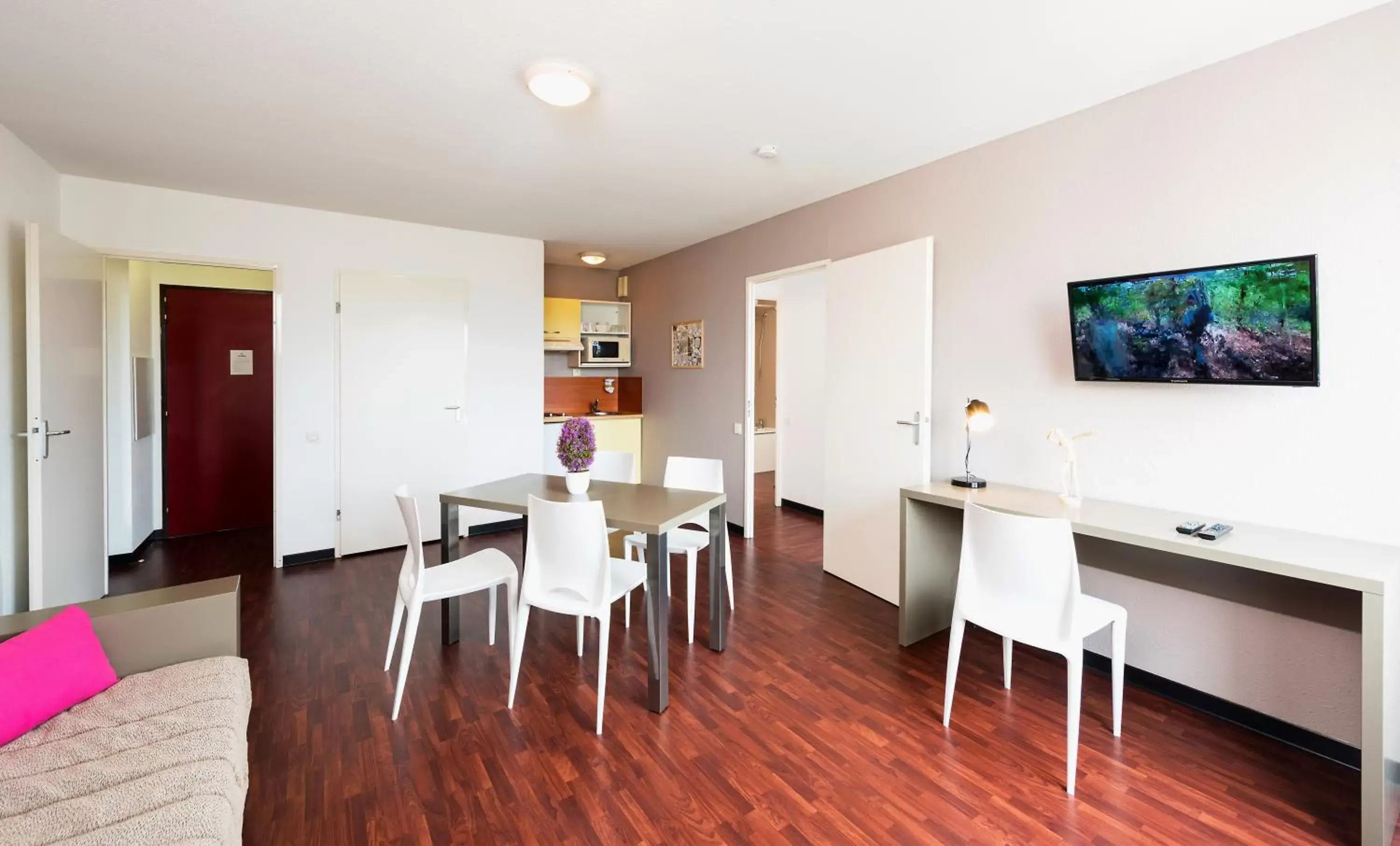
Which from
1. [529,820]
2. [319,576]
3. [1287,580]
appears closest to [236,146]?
[319,576]

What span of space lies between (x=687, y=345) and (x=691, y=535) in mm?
2591

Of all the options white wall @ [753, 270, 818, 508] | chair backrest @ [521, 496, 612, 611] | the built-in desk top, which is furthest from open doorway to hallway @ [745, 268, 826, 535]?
chair backrest @ [521, 496, 612, 611]

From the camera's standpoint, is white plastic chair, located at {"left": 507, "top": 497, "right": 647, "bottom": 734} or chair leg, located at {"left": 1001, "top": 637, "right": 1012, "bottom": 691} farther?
chair leg, located at {"left": 1001, "top": 637, "right": 1012, "bottom": 691}

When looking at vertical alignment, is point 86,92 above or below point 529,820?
above

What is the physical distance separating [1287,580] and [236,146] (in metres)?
5.00

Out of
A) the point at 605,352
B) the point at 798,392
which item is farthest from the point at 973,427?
the point at 605,352

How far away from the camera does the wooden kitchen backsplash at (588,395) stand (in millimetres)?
6375

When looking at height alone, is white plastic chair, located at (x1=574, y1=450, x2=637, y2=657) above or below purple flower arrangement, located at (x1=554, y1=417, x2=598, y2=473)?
below

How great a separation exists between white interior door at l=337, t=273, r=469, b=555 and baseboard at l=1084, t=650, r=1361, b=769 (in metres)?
4.46

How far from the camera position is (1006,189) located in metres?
2.98

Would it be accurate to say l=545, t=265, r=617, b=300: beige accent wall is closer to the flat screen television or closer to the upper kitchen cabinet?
the upper kitchen cabinet

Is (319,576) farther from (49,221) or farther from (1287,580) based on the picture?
(1287,580)

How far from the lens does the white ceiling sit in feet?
6.54

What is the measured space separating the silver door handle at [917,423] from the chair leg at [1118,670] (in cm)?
130
